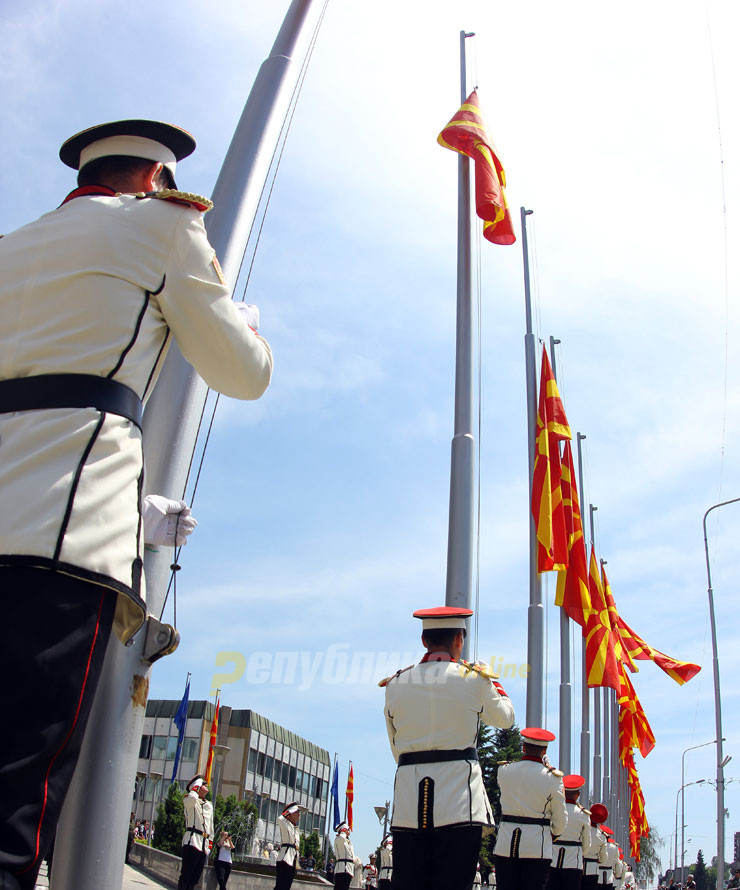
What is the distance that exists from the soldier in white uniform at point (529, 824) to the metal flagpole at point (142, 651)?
18.9ft

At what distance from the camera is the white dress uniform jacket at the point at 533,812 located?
25.1ft

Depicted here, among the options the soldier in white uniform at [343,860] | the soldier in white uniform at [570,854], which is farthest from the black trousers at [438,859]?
the soldier in white uniform at [343,860]

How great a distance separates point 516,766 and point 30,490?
23.0 ft

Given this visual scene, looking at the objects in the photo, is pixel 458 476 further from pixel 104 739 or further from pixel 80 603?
pixel 80 603

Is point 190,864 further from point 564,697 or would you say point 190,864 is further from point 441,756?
point 441,756

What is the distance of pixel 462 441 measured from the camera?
889cm

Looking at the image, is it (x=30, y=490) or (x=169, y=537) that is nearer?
(x=30, y=490)

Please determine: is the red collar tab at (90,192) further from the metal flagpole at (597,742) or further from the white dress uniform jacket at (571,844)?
the metal flagpole at (597,742)

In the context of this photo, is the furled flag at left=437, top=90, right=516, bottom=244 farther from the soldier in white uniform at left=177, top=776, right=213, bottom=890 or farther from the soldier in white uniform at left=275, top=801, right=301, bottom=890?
the soldier in white uniform at left=275, top=801, right=301, bottom=890

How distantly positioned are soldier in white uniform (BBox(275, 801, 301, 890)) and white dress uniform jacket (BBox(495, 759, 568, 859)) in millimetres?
10427

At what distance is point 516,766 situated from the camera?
26.3 feet

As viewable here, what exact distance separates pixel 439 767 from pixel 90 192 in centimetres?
390

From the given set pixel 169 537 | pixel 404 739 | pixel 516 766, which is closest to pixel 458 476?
pixel 516 766

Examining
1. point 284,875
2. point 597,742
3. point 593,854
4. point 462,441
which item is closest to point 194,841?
point 284,875
